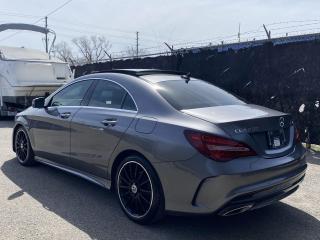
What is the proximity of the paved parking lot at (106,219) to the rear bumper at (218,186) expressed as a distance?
405 millimetres

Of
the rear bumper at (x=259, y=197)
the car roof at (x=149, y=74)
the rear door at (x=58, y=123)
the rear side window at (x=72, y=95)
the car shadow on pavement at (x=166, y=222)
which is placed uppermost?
the car roof at (x=149, y=74)

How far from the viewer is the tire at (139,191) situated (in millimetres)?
4035

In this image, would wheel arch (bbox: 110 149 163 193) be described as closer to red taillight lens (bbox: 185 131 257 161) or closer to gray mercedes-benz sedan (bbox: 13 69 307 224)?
gray mercedes-benz sedan (bbox: 13 69 307 224)

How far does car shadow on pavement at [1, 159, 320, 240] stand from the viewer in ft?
13.2

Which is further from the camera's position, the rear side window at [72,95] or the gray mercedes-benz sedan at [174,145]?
the rear side window at [72,95]

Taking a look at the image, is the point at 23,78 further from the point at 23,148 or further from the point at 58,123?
the point at 58,123

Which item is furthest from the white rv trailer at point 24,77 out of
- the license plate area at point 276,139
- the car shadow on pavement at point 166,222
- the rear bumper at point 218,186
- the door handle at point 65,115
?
the license plate area at point 276,139

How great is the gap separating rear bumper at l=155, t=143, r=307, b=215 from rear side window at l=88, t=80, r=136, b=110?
3.39 ft

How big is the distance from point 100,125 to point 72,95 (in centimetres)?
Result: 114

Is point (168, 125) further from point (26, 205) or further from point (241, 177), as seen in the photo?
point (26, 205)

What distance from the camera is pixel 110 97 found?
194 inches

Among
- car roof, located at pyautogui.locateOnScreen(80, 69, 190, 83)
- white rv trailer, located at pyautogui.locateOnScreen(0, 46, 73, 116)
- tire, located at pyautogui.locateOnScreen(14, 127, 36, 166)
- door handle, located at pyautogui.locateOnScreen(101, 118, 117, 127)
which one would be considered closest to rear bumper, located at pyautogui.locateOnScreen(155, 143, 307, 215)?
door handle, located at pyautogui.locateOnScreen(101, 118, 117, 127)

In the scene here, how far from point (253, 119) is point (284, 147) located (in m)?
0.48

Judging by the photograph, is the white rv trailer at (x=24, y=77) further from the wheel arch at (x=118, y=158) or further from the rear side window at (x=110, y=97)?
the wheel arch at (x=118, y=158)
